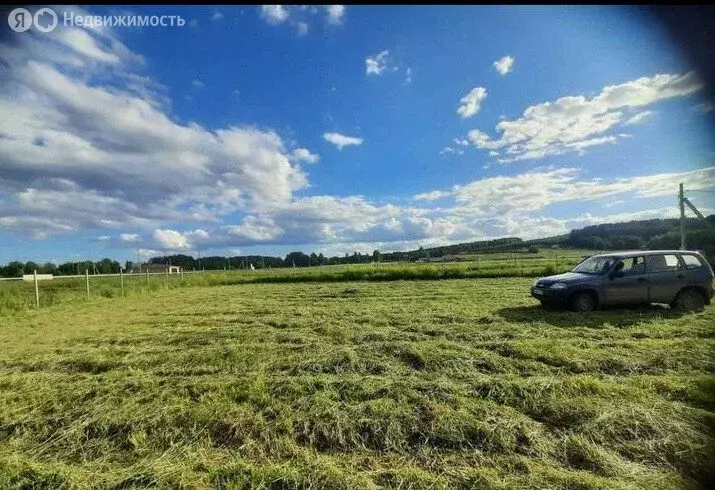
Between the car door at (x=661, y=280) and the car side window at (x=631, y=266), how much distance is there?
141 mm

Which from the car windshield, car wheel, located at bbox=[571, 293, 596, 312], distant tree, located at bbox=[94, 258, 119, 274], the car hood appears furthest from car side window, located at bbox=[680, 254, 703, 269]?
distant tree, located at bbox=[94, 258, 119, 274]

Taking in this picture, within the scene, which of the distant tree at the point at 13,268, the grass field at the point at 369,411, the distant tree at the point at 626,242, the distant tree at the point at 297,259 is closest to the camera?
the grass field at the point at 369,411

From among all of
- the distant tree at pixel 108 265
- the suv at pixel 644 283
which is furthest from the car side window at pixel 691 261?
the distant tree at pixel 108 265

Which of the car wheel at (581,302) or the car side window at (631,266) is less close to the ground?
the car side window at (631,266)

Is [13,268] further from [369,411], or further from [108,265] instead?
[369,411]

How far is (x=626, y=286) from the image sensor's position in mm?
9094

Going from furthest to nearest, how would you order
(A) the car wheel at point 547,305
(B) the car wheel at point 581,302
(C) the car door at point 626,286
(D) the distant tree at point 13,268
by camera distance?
Answer: 1. (D) the distant tree at point 13,268
2. (A) the car wheel at point 547,305
3. (B) the car wheel at point 581,302
4. (C) the car door at point 626,286

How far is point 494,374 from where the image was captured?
4680mm

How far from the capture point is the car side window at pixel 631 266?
912 centimetres

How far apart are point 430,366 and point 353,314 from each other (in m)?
4.97

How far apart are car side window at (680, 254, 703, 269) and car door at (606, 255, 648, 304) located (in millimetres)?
1177

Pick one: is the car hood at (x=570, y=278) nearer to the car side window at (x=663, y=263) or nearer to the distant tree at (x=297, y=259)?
the car side window at (x=663, y=263)

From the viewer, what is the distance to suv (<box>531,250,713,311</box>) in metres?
9.09

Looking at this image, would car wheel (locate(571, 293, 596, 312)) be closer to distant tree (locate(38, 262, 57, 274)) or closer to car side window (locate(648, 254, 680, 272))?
car side window (locate(648, 254, 680, 272))
